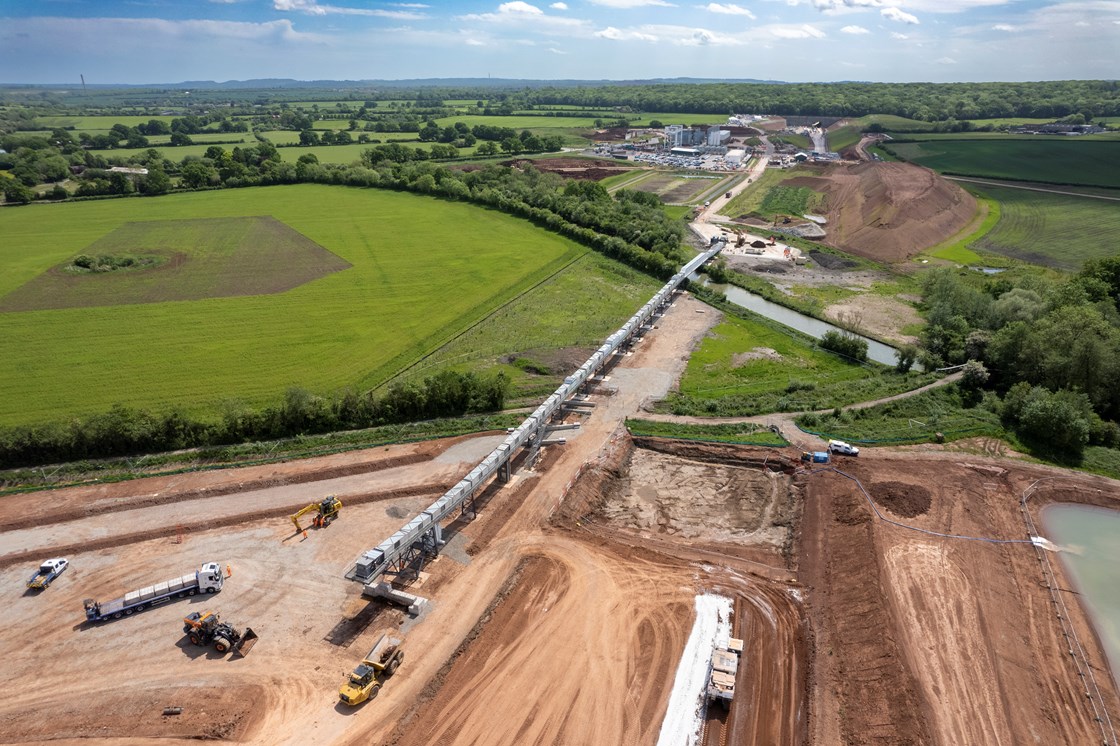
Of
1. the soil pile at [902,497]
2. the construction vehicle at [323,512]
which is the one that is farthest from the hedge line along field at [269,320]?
the soil pile at [902,497]

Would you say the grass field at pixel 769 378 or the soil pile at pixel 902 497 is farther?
the grass field at pixel 769 378

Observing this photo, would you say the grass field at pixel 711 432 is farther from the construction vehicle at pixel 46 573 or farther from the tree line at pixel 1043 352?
the construction vehicle at pixel 46 573

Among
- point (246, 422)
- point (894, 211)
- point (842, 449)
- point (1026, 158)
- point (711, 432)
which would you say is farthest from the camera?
point (1026, 158)

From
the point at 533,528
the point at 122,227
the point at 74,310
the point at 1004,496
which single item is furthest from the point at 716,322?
the point at 122,227

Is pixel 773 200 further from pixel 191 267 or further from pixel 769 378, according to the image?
pixel 191 267

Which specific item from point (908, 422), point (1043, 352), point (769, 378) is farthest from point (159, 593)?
point (1043, 352)

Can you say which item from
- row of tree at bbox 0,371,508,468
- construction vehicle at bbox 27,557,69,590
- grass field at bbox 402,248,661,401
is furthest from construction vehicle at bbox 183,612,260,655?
grass field at bbox 402,248,661,401

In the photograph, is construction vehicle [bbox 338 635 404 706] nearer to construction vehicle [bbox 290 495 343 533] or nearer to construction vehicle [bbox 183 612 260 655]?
construction vehicle [bbox 183 612 260 655]
